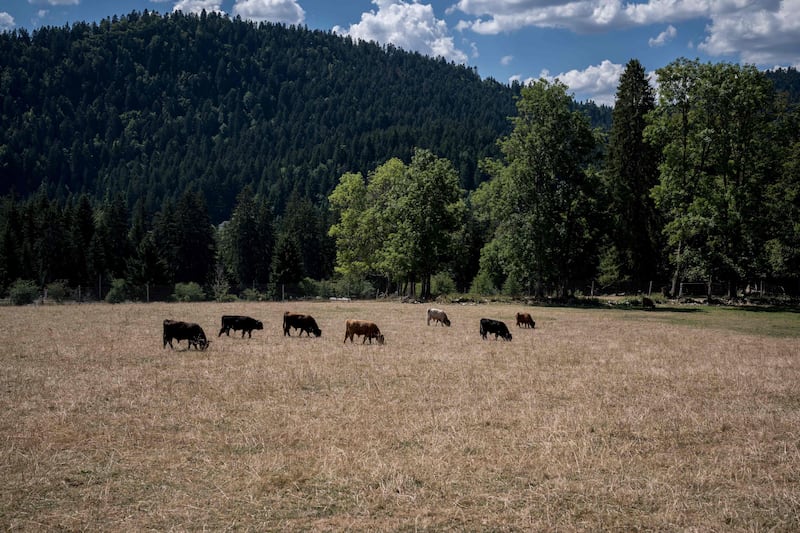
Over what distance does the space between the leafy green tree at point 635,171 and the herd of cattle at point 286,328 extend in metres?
42.4

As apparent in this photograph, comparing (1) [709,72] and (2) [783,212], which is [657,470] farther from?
(2) [783,212]

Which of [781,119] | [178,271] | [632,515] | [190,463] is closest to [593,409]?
[632,515]

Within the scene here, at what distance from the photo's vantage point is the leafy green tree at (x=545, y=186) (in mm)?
51000

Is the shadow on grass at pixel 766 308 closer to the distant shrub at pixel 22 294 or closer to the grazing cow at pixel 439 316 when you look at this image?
the grazing cow at pixel 439 316

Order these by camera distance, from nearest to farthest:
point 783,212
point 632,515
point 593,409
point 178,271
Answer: point 632,515 → point 593,409 → point 783,212 → point 178,271

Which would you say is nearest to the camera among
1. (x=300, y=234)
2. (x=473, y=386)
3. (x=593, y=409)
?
(x=593, y=409)

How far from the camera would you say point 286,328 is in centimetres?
2522

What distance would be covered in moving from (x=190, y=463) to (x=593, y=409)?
8546mm

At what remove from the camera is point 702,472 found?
29.1 ft

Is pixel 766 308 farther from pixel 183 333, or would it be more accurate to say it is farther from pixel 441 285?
pixel 183 333

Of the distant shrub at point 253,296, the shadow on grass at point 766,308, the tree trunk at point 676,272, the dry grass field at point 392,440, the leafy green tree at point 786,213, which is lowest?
the distant shrub at point 253,296

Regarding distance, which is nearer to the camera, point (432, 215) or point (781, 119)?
point (781, 119)

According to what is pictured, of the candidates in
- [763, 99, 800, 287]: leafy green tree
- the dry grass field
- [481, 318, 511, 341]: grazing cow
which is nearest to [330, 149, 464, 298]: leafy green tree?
[763, 99, 800, 287]: leafy green tree

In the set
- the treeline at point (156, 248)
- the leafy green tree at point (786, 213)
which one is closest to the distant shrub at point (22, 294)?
the treeline at point (156, 248)
